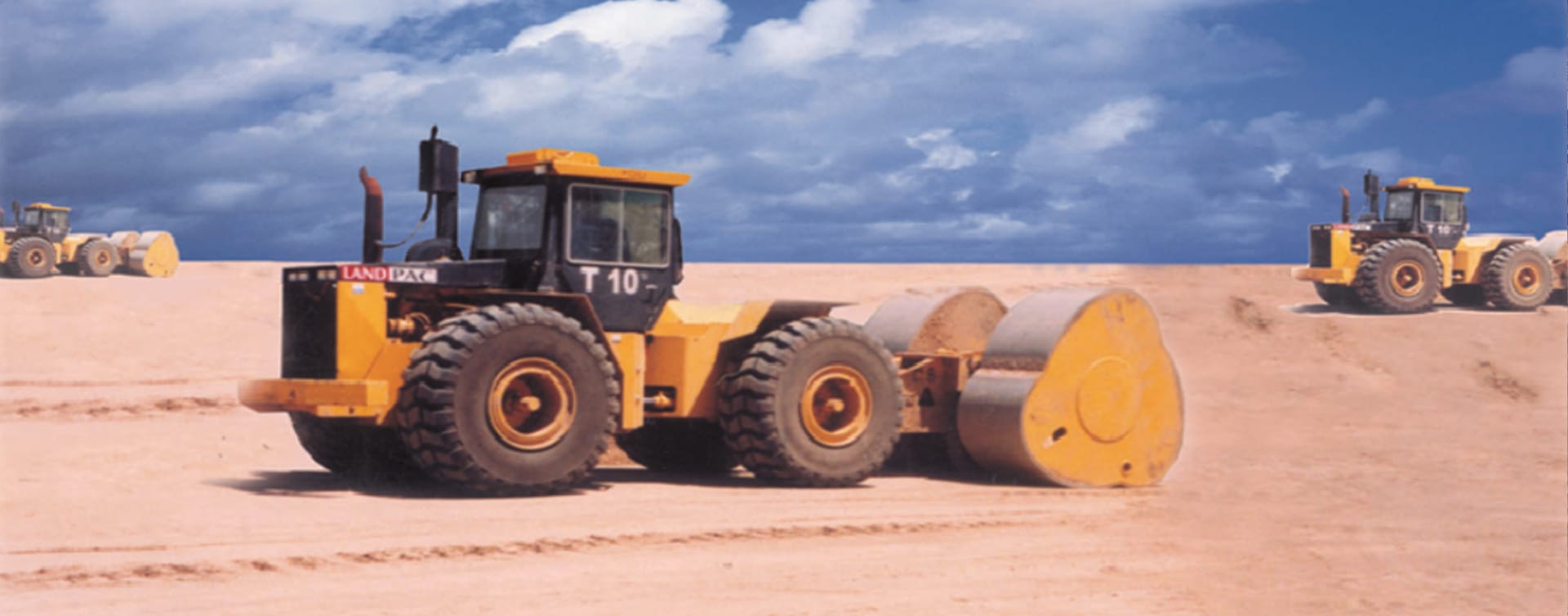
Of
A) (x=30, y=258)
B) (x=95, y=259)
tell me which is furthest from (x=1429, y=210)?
(x=95, y=259)

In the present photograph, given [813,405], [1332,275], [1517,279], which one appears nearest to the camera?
[813,405]

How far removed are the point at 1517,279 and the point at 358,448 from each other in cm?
2398

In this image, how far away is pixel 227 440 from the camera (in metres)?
14.1

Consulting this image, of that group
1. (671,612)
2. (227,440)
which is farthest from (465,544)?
(227,440)

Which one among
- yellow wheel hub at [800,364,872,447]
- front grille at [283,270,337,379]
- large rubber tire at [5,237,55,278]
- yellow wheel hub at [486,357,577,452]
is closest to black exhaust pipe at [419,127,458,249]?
front grille at [283,270,337,379]

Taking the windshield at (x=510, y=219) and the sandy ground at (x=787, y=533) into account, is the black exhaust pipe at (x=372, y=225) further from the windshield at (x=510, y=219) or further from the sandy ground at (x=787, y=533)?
the sandy ground at (x=787, y=533)

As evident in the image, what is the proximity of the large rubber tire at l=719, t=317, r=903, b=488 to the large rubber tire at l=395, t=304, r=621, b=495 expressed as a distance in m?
0.99

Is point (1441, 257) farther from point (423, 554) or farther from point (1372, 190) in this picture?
point (423, 554)

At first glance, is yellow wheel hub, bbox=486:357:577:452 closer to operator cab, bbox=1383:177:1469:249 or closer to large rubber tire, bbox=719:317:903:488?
large rubber tire, bbox=719:317:903:488

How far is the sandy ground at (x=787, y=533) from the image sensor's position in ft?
22.5

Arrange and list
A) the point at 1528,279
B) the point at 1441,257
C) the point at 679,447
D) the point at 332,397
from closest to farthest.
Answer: the point at 332,397 < the point at 679,447 < the point at 1441,257 < the point at 1528,279

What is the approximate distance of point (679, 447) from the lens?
40.2ft

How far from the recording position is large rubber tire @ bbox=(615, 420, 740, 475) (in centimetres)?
1216

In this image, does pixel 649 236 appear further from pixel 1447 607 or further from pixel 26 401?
pixel 26 401
